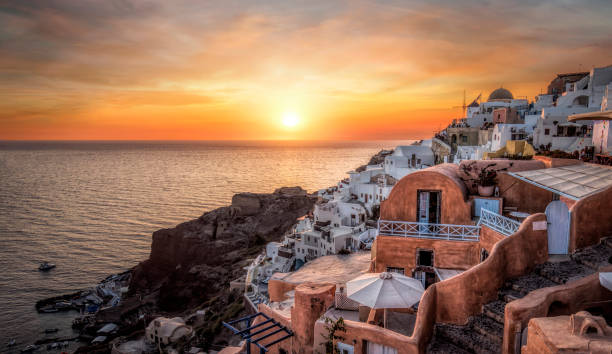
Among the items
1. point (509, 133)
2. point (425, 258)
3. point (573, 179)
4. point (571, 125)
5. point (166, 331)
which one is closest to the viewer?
point (573, 179)

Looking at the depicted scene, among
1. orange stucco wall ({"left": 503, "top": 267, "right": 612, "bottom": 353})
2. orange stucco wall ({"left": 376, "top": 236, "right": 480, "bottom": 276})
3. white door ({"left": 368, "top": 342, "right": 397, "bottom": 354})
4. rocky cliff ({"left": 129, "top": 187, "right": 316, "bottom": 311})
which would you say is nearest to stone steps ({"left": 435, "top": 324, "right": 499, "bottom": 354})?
orange stucco wall ({"left": 503, "top": 267, "right": 612, "bottom": 353})

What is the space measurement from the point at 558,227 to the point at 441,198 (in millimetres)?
4123

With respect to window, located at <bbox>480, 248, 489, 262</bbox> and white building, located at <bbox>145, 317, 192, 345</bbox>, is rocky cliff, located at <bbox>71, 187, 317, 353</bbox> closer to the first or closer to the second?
white building, located at <bbox>145, 317, 192, 345</bbox>

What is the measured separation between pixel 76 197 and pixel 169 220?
1614 inches

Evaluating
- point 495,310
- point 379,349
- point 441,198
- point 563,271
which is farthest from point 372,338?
point 441,198

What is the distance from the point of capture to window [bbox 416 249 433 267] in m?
13.5

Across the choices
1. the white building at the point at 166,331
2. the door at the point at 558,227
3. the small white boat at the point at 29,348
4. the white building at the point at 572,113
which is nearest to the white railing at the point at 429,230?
Result: the door at the point at 558,227

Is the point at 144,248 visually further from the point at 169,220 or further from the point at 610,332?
the point at 610,332

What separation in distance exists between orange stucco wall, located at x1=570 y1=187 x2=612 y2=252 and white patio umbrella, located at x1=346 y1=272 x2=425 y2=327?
5.05m

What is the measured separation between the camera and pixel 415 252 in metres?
13.4

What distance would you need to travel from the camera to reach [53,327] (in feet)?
115

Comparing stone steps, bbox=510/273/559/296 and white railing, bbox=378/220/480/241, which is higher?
white railing, bbox=378/220/480/241

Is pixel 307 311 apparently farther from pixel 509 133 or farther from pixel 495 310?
pixel 509 133

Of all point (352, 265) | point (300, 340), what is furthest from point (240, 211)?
point (300, 340)
